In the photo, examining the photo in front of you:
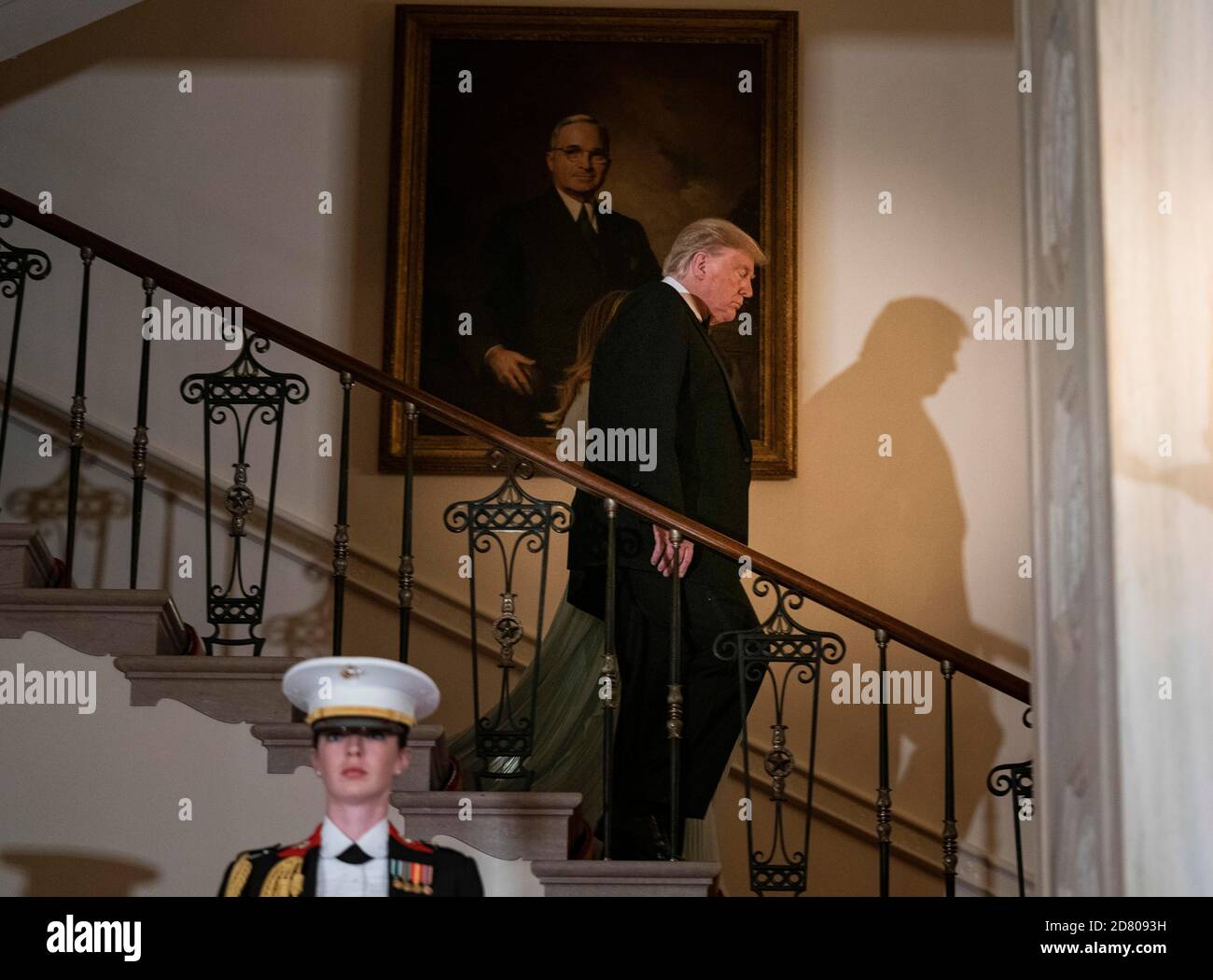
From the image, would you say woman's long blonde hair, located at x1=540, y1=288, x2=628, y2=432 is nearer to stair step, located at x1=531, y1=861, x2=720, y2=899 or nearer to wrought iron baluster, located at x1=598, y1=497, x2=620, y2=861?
wrought iron baluster, located at x1=598, y1=497, x2=620, y2=861

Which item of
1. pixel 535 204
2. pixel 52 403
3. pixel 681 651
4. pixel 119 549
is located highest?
pixel 535 204

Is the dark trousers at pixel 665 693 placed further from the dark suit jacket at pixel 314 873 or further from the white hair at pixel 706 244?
the dark suit jacket at pixel 314 873

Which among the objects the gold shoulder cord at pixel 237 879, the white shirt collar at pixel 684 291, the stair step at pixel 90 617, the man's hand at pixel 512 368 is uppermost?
the man's hand at pixel 512 368

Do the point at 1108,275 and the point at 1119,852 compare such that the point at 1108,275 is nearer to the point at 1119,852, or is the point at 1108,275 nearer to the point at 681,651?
the point at 1119,852

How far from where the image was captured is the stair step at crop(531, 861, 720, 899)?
446 cm

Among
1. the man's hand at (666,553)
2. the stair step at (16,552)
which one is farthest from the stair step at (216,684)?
the man's hand at (666,553)

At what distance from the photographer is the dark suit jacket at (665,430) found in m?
5.20

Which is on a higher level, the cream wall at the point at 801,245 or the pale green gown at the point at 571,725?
the cream wall at the point at 801,245

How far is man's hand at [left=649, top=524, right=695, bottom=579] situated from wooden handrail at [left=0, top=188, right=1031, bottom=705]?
10cm

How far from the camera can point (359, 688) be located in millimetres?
3256

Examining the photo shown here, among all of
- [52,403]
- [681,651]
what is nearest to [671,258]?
[681,651]

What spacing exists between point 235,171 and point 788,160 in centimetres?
239

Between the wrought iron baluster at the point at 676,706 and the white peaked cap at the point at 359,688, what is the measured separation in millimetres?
1491

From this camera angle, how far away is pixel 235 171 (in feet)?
24.1
